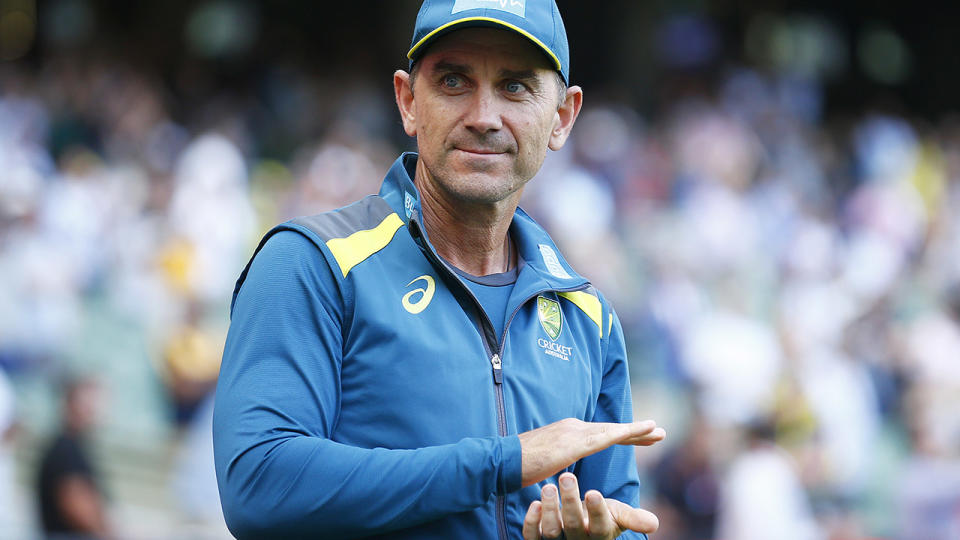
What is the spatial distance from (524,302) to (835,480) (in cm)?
710

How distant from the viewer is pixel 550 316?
2350 millimetres

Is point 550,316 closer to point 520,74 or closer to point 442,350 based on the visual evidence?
point 442,350

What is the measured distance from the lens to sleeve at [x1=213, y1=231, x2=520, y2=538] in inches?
74.9

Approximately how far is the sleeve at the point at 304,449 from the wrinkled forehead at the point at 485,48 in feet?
1.50

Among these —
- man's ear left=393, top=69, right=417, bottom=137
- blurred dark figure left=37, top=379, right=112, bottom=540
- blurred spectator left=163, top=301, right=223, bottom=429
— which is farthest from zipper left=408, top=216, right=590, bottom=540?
blurred spectator left=163, top=301, right=223, bottom=429

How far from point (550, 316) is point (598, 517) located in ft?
1.54

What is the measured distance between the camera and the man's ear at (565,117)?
7.93ft

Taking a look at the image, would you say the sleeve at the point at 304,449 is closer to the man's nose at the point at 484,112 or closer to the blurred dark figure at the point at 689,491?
the man's nose at the point at 484,112

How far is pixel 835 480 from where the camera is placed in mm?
8734

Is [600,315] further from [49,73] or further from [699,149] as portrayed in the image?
[49,73]

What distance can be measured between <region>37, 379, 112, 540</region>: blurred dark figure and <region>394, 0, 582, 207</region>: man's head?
204 inches

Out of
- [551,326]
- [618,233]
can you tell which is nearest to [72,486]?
[551,326]

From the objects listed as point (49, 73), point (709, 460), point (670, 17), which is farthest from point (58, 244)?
point (670, 17)

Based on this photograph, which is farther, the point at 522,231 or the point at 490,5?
the point at 522,231
